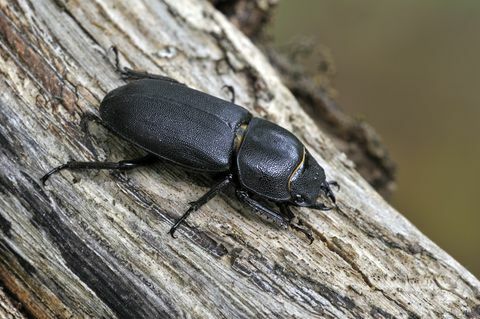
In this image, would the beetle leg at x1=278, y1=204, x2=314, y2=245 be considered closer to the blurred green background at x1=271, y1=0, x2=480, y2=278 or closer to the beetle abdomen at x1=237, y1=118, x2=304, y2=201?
the beetle abdomen at x1=237, y1=118, x2=304, y2=201

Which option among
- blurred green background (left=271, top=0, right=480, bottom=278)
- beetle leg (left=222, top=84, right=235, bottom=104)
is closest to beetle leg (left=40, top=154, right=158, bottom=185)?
beetle leg (left=222, top=84, right=235, bottom=104)

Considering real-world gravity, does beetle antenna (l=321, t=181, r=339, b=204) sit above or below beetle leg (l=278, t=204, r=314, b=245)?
above

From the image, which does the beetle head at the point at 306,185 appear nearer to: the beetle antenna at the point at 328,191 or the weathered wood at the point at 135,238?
the beetle antenna at the point at 328,191

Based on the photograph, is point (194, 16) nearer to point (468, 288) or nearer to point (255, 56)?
point (255, 56)

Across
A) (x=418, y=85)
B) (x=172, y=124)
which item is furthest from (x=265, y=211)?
(x=418, y=85)

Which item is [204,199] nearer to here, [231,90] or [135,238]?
[135,238]

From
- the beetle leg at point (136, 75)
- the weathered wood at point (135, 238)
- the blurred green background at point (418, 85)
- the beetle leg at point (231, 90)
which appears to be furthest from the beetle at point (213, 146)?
the blurred green background at point (418, 85)

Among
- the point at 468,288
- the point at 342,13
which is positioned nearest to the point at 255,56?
the point at 468,288
